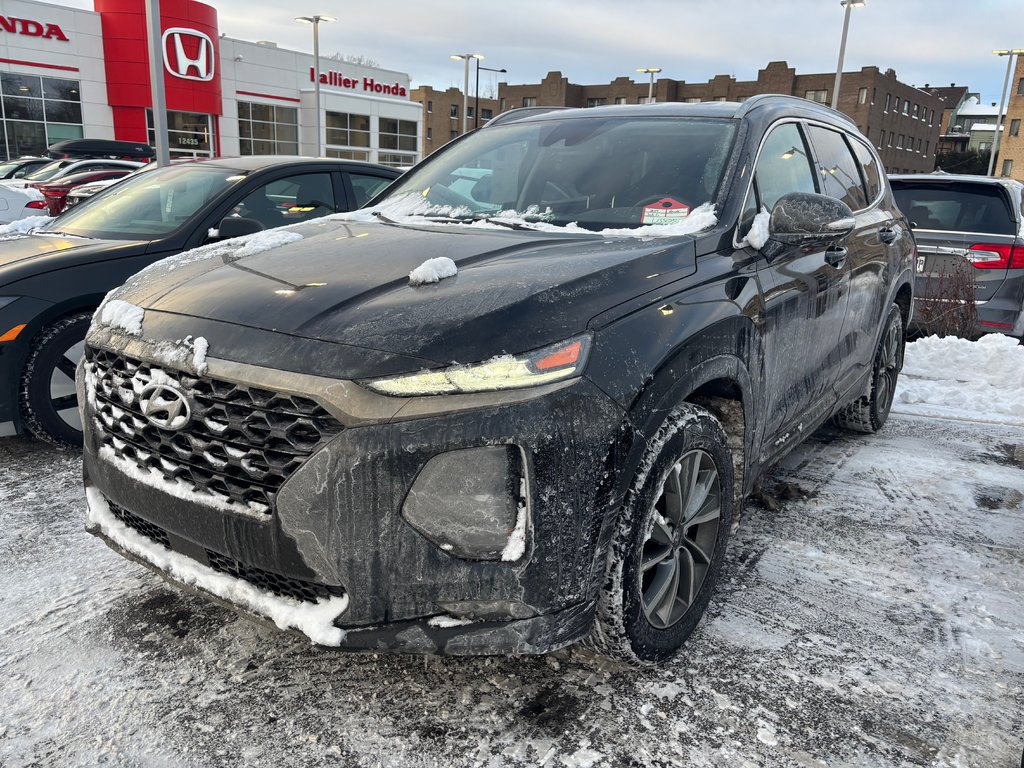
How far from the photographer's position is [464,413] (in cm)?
190

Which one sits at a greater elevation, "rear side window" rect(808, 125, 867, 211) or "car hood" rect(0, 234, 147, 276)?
"rear side window" rect(808, 125, 867, 211)

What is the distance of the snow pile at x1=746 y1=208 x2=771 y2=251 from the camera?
291cm

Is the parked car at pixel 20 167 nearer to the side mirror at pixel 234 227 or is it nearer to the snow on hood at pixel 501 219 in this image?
the side mirror at pixel 234 227

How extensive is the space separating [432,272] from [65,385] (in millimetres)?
2996

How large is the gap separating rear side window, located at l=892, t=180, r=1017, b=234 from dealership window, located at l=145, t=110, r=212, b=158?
29595 millimetres

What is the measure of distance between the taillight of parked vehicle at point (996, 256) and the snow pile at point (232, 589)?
6.73 metres

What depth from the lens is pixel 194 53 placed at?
3120cm

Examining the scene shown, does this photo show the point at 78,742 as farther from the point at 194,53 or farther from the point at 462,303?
the point at 194,53

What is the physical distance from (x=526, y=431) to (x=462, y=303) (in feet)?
1.36

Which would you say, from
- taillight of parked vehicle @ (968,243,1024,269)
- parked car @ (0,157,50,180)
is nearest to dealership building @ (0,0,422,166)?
parked car @ (0,157,50,180)

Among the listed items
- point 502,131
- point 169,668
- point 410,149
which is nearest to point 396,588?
point 169,668

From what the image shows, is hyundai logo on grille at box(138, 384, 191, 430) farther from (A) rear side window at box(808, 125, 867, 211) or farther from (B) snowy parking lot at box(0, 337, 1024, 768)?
(A) rear side window at box(808, 125, 867, 211)

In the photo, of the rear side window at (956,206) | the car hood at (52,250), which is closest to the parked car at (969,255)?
the rear side window at (956,206)

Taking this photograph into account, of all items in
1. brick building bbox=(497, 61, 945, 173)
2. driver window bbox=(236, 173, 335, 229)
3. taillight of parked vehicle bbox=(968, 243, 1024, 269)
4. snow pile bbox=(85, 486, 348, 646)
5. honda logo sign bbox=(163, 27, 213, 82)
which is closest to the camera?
snow pile bbox=(85, 486, 348, 646)
